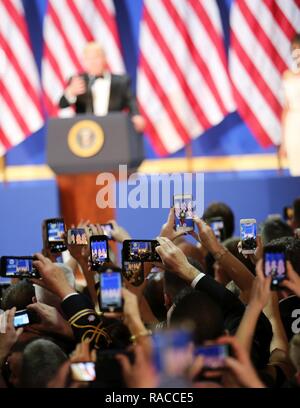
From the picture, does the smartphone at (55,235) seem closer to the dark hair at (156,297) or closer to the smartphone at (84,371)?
the dark hair at (156,297)

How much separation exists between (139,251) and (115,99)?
4.27 m

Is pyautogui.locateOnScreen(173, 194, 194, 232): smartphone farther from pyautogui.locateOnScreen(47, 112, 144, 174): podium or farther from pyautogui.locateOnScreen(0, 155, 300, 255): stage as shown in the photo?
pyautogui.locateOnScreen(47, 112, 144, 174): podium

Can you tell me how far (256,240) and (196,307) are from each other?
782 mm

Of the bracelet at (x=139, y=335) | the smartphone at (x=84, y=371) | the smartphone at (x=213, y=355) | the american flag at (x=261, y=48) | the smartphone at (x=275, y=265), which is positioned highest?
the american flag at (x=261, y=48)

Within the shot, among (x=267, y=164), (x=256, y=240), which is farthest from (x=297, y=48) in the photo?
(x=256, y=240)

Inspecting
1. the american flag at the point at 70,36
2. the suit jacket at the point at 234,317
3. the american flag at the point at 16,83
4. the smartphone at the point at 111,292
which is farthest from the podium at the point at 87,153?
the smartphone at the point at 111,292

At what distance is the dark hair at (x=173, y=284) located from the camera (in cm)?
255

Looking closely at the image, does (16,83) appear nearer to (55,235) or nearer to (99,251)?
(55,235)

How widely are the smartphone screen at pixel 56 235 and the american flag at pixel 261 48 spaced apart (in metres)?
4.64

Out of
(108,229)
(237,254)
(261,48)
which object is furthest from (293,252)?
(261,48)

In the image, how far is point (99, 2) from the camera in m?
7.82

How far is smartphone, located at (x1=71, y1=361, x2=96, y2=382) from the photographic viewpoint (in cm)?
192

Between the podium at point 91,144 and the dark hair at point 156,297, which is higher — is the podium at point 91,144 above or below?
above
